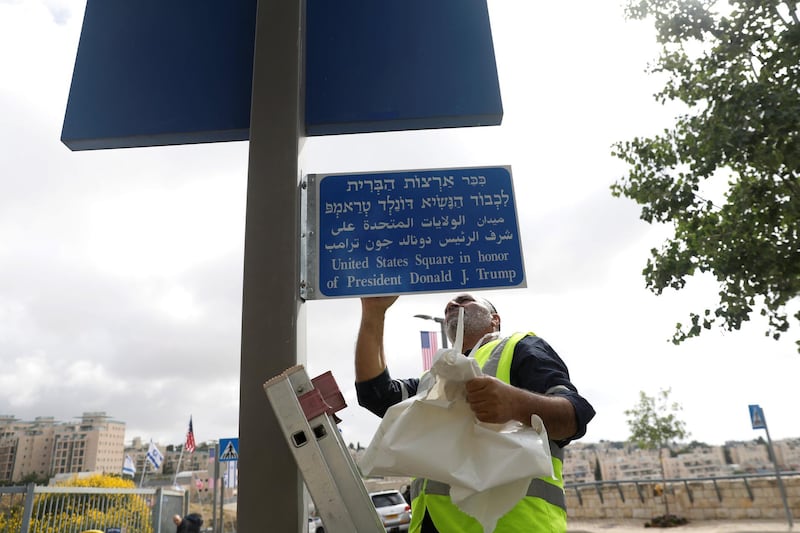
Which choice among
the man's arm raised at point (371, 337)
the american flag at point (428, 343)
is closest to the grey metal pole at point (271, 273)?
the man's arm raised at point (371, 337)

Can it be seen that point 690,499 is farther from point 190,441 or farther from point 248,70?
point 248,70

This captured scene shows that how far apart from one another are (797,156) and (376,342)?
28.3 feet

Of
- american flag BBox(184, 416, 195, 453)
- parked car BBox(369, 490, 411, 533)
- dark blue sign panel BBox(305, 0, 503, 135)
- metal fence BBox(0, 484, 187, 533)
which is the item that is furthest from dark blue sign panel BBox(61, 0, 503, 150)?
american flag BBox(184, 416, 195, 453)

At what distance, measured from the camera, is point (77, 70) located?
339cm

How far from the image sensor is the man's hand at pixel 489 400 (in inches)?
60.1

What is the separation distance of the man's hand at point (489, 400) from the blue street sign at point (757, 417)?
15.2 m

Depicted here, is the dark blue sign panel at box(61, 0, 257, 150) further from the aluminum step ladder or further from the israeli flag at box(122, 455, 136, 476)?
the israeli flag at box(122, 455, 136, 476)

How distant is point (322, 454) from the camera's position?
176cm

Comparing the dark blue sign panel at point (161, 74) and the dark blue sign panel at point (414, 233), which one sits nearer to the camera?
the dark blue sign panel at point (414, 233)

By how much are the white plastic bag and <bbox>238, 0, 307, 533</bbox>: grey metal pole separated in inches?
25.6

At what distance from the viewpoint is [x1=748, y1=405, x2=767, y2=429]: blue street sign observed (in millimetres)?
13453

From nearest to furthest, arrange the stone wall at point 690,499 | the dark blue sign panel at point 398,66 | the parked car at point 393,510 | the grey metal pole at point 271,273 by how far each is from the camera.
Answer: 1. the grey metal pole at point 271,273
2. the dark blue sign panel at point 398,66
3. the parked car at point 393,510
4. the stone wall at point 690,499

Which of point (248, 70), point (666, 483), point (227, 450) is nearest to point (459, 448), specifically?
point (248, 70)

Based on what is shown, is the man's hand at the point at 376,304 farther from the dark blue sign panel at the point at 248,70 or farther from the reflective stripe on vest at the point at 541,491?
the dark blue sign panel at the point at 248,70
